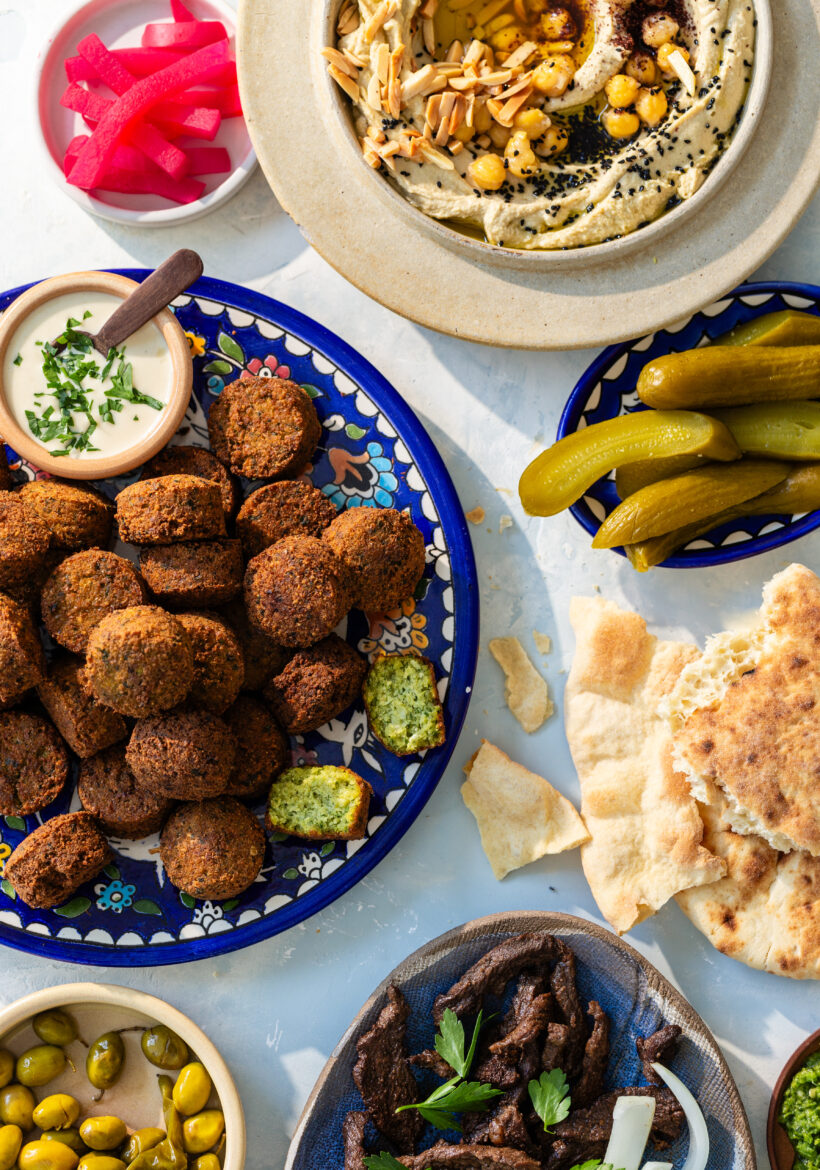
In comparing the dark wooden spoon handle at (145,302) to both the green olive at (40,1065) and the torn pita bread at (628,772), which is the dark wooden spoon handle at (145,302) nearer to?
the torn pita bread at (628,772)

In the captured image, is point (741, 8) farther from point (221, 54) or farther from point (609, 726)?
point (609, 726)

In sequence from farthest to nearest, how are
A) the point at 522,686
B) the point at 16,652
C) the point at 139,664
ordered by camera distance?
the point at 522,686 → the point at 16,652 → the point at 139,664

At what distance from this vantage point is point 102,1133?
3.36m

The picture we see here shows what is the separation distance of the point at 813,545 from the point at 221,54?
8.96 ft

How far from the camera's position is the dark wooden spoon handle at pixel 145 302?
3.06 m

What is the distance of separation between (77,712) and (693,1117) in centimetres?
249

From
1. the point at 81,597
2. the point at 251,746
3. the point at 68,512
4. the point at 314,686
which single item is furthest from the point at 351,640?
the point at 68,512

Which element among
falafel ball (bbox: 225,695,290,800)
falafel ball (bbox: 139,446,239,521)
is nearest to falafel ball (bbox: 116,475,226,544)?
falafel ball (bbox: 139,446,239,521)

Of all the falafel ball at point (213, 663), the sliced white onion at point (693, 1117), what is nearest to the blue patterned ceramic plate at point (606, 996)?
the sliced white onion at point (693, 1117)

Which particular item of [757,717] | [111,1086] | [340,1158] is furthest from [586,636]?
[111,1086]

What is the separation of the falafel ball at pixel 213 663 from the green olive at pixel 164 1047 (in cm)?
126

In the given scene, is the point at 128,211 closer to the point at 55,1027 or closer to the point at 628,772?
the point at 628,772

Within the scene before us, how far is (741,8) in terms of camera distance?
2.98 meters

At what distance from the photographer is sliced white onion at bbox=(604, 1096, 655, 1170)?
3.27 meters
